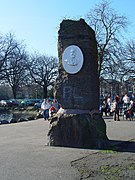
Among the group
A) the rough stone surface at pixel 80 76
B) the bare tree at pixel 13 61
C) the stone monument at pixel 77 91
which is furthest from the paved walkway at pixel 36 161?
the bare tree at pixel 13 61

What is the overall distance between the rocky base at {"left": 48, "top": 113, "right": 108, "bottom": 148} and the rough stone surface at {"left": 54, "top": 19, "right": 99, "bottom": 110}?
Result: 0.64 meters

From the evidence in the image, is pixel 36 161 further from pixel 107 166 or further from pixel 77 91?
pixel 77 91

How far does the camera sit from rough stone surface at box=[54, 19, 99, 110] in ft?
39.0

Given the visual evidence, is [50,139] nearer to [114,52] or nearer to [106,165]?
[106,165]

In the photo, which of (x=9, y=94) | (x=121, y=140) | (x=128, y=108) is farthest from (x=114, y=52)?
(x=9, y=94)

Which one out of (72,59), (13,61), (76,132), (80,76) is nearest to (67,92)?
(80,76)

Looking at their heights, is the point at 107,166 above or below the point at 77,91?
below

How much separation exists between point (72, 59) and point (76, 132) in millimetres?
2695

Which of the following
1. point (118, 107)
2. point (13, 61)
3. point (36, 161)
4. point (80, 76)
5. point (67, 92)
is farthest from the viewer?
point (13, 61)

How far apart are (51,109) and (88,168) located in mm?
16633

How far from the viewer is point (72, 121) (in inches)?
444

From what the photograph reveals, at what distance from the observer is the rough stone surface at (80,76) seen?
39.0 feet

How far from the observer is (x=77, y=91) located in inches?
471

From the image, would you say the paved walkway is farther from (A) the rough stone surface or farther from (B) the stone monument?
(A) the rough stone surface
